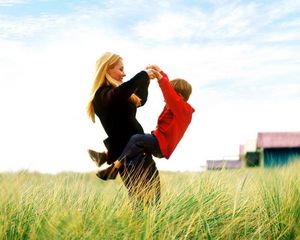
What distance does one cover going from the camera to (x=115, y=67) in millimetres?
4082

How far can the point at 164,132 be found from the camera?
13.6 feet

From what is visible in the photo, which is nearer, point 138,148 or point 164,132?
point 138,148

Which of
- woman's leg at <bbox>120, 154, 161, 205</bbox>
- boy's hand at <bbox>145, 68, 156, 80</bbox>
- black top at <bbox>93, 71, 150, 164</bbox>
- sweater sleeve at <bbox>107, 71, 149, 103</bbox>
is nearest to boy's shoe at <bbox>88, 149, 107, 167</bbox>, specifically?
black top at <bbox>93, 71, 150, 164</bbox>

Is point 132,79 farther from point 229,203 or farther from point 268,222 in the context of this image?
point 268,222

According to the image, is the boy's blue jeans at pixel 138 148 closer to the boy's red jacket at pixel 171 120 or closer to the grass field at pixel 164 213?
the boy's red jacket at pixel 171 120

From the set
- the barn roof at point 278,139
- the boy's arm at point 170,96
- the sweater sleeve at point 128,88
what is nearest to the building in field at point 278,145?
the barn roof at point 278,139

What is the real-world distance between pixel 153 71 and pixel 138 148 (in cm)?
60

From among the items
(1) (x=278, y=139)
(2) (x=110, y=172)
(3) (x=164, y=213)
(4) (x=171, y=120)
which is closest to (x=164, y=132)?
→ (4) (x=171, y=120)

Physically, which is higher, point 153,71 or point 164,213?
point 153,71

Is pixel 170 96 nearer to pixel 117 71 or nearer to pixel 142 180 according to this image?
pixel 117 71

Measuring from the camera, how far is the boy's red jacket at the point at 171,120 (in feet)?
13.3

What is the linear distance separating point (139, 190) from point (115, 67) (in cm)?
97

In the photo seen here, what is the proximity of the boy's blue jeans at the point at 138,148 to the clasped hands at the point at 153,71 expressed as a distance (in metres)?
0.46

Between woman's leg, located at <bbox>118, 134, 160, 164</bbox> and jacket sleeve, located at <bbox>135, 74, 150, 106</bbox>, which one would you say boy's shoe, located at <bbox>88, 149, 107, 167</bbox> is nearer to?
woman's leg, located at <bbox>118, 134, 160, 164</bbox>
